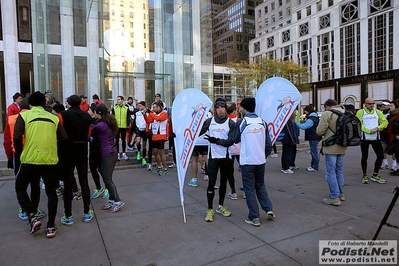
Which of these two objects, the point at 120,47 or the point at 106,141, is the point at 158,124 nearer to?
the point at 106,141

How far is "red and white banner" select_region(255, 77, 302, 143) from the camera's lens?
5207 mm

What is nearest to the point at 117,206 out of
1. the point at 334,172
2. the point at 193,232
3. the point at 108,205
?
the point at 108,205

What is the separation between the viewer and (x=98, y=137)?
464 centimetres

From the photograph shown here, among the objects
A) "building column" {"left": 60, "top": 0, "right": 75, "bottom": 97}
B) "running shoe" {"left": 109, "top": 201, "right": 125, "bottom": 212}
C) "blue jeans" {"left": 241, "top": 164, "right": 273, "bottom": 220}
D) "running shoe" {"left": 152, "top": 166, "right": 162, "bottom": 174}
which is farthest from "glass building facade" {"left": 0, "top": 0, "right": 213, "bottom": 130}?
"blue jeans" {"left": 241, "top": 164, "right": 273, "bottom": 220}

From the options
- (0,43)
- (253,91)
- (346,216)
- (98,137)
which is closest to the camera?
(346,216)

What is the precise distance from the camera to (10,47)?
19.4m

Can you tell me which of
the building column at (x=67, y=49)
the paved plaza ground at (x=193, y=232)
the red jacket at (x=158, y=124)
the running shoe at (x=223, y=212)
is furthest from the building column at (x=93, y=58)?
the running shoe at (x=223, y=212)

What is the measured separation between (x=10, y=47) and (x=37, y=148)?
20320mm

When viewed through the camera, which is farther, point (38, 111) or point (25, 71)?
point (25, 71)

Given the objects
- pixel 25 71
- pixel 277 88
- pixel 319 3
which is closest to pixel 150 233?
pixel 277 88

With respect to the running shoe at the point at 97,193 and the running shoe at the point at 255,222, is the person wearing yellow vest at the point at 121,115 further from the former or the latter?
the running shoe at the point at 255,222

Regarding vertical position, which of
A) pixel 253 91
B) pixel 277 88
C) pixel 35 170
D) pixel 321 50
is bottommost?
pixel 35 170

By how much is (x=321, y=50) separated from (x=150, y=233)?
172ft

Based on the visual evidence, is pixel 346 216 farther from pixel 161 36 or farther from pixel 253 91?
pixel 253 91
